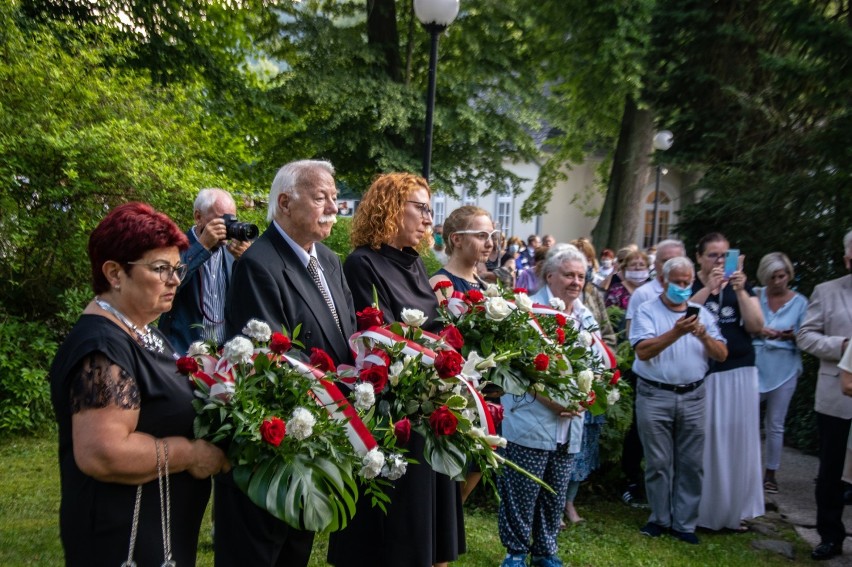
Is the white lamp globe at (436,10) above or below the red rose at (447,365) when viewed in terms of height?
above

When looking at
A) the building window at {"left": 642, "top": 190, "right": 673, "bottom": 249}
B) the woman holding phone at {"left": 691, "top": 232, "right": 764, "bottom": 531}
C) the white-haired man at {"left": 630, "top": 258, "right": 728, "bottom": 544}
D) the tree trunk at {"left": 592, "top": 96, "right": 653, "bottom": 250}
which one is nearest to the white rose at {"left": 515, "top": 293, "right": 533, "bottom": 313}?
the white-haired man at {"left": 630, "top": 258, "right": 728, "bottom": 544}

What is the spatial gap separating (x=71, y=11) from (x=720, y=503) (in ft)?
36.6

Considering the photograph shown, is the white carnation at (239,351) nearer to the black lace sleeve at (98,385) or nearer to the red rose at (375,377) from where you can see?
the black lace sleeve at (98,385)

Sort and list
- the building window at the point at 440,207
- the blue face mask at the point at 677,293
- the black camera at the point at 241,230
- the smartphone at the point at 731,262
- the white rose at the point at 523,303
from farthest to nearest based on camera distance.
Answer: the building window at the point at 440,207
the smartphone at the point at 731,262
the blue face mask at the point at 677,293
the black camera at the point at 241,230
the white rose at the point at 523,303

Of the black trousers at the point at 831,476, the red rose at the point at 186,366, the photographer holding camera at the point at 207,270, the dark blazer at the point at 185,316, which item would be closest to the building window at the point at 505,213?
the black trousers at the point at 831,476

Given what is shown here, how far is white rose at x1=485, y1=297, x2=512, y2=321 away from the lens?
4152mm

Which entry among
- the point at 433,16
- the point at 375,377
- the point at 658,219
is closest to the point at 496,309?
the point at 375,377

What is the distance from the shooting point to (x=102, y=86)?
28.0 ft

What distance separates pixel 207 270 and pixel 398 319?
158cm

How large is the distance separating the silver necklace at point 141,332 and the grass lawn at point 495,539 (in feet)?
8.42

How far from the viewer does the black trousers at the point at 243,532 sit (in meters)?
3.23

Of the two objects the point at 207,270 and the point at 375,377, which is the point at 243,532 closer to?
the point at 375,377

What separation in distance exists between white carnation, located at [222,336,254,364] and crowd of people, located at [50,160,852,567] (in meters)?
0.19

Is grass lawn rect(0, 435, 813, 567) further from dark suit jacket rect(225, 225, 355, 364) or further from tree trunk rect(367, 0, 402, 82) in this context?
tree trunk rect(367, 0, 402, 82)
